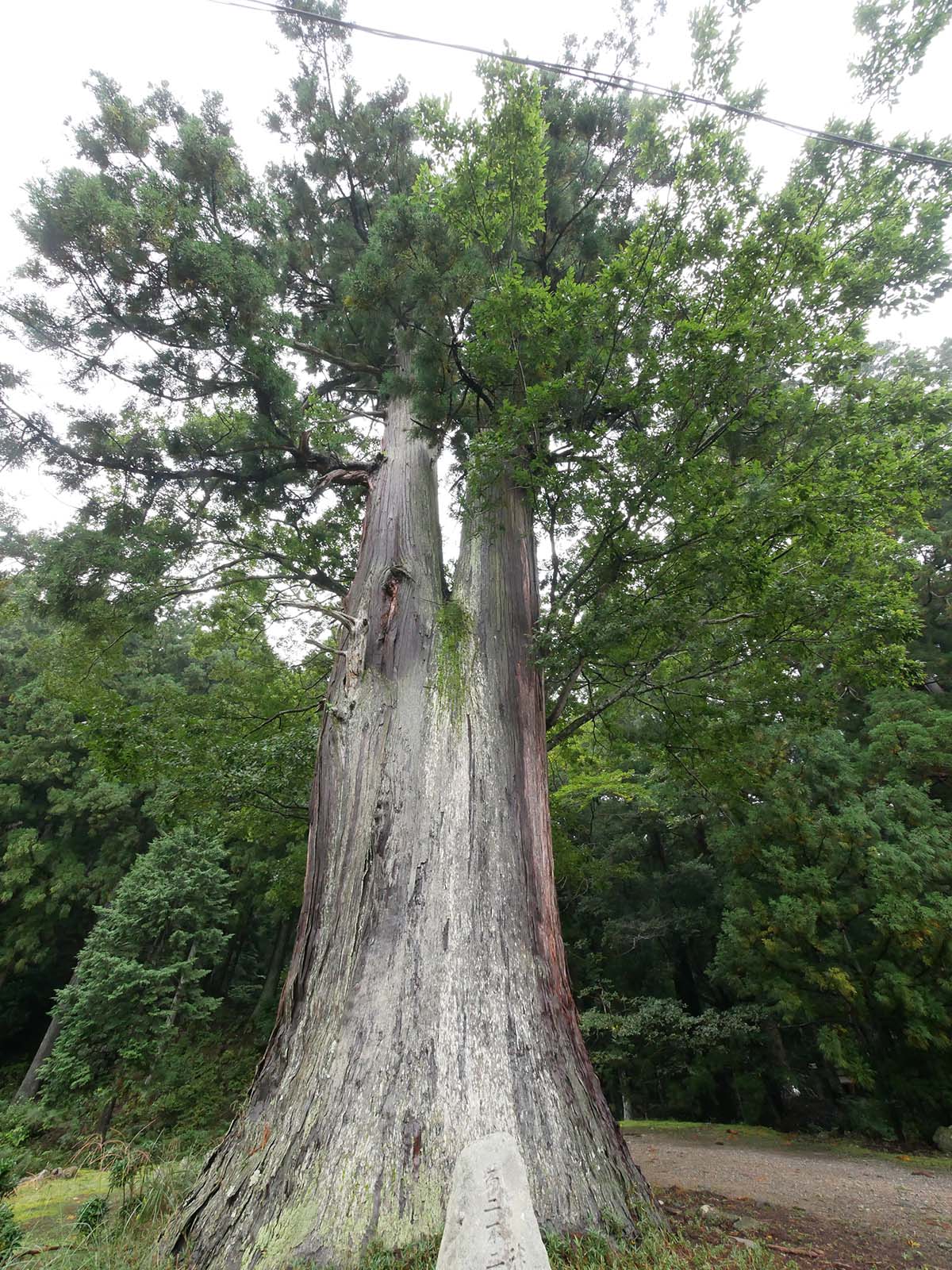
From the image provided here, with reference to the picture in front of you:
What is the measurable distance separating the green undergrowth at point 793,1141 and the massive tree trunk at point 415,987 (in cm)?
580

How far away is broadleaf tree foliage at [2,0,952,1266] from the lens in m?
2.23

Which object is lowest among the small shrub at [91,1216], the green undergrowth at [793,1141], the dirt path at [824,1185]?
the green undergrowth at [793,1141]

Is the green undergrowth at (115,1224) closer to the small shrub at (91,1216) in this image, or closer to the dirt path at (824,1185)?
the small shrub at (91,1216)

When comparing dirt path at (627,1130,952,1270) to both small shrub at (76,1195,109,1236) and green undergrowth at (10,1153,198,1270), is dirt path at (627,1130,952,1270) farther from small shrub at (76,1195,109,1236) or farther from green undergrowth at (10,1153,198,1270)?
small shrub at (76,1195,109,1236)

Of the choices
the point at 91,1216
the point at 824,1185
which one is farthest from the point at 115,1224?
the point at 824,1185

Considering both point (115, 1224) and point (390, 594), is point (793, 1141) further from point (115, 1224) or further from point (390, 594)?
point (390, 594)

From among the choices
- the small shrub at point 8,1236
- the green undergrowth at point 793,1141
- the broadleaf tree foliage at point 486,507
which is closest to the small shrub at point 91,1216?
the small shrub at point 8,1236

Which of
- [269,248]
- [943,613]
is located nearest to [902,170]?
[269,248]

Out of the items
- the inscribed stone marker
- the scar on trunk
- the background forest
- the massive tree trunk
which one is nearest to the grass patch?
the massive tree trunk

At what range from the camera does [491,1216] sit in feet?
4.87

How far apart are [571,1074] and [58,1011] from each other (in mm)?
14051

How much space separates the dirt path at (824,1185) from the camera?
301 centimetres

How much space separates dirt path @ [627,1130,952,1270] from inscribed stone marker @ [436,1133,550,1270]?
221 centimetres

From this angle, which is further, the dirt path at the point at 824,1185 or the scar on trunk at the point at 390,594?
the scar on trunk at the point at 390,594
